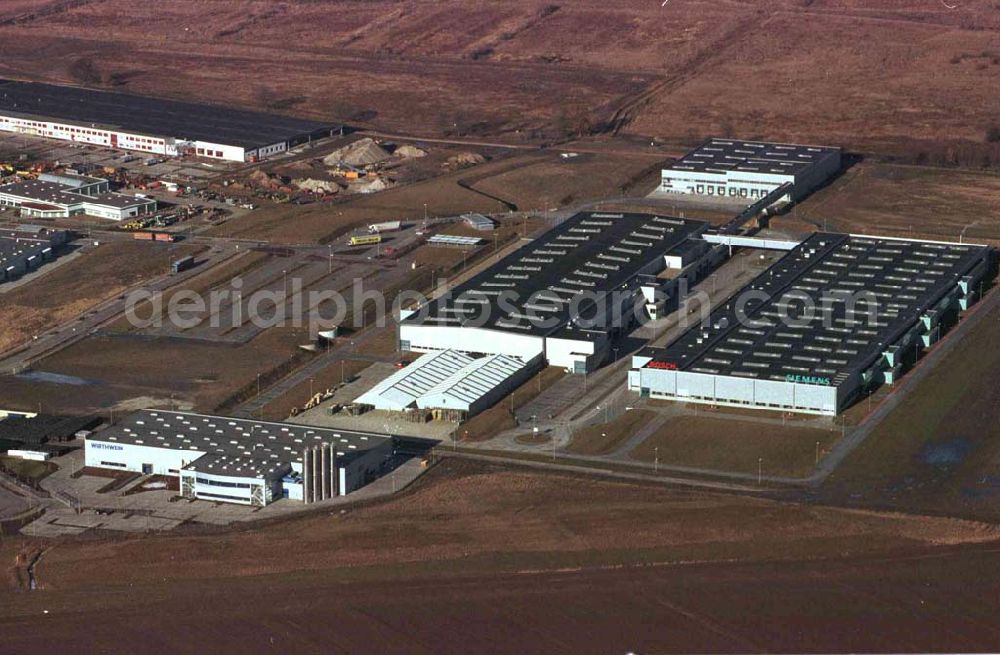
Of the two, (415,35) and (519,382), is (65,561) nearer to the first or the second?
(519,382)

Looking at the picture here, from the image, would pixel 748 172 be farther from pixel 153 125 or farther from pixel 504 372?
pixel 153 125

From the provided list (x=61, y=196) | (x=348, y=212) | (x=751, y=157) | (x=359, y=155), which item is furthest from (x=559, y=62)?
(x=61, y=196)

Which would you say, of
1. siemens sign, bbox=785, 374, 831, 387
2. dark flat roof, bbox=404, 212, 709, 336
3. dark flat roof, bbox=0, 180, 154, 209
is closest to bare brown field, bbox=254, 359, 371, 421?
dark flat roof, bbox=404, 212, 709, 336

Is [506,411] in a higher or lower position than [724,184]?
lower

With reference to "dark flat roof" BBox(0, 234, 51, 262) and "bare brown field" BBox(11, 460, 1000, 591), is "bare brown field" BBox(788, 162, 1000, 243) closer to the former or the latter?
"bare brown field" BBox(11, 460, 1000, 591)

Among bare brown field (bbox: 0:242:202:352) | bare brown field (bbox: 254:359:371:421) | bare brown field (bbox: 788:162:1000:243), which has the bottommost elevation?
bare brown field (bbox: 0:242:202:352)

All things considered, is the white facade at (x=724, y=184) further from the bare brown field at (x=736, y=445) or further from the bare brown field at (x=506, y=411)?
the bare brown field at (x=736, y=445)

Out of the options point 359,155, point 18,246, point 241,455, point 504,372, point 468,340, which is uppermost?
point 468,340
